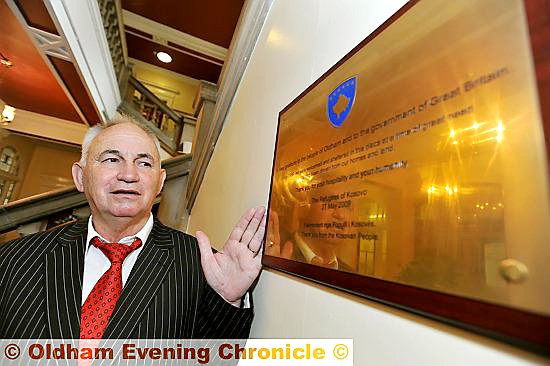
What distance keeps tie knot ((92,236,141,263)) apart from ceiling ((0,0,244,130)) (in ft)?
9.93

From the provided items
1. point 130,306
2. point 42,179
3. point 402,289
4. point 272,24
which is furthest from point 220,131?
point 42,179

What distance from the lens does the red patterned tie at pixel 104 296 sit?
89 cm

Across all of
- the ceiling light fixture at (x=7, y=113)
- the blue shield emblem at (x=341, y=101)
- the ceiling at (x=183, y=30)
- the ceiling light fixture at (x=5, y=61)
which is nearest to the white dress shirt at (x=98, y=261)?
the blue shield emblem at (x=341, y=101)

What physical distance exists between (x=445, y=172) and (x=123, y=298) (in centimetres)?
92

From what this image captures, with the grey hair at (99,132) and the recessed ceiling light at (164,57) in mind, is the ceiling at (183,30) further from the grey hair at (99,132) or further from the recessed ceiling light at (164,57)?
the grey hair at (99,132)

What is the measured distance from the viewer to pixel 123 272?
1031mm

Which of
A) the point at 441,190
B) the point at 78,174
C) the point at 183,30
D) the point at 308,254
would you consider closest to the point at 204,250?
the point at 308,254

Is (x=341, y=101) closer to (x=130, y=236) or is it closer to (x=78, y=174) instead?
(x=130, y=236)

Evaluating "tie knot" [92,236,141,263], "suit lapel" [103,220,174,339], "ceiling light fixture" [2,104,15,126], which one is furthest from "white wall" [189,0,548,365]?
"ceiling light fixture" [2,104,15,126]

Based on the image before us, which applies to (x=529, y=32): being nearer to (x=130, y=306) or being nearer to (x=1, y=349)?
(x=130, y=306)

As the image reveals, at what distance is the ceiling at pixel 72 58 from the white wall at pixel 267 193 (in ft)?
9.29

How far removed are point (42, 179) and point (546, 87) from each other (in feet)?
29.1

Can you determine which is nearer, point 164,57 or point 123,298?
point 123,298

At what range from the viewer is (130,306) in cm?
91
